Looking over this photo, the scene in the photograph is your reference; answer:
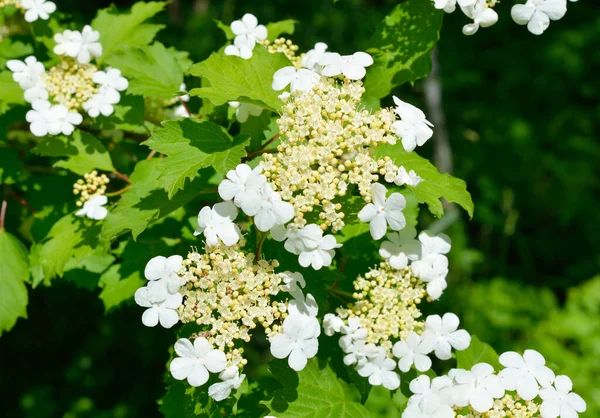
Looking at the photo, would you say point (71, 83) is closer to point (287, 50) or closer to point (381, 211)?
point (287, 50)

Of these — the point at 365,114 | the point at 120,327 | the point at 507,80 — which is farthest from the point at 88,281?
the point at 507,80

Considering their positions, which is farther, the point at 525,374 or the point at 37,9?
the point at 37,9

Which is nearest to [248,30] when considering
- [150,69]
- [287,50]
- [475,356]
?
[287,50]

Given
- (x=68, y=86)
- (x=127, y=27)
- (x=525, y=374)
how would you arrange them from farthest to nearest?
(x=127, y=27)
(x=68, y=86)
(x=525, y=374)

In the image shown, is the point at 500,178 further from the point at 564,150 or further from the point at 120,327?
the point at 120,327

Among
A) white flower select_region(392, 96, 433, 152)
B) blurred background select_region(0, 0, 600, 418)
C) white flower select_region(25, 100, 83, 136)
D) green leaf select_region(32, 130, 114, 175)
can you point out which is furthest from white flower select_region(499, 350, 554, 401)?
blurred background select_region(0, 0, 600, 418)

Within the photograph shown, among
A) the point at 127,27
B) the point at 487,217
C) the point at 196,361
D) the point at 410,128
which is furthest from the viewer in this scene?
the point at 487,217

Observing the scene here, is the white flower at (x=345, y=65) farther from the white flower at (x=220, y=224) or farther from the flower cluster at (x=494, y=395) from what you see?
the flower cluster at (x=494, y=395)
